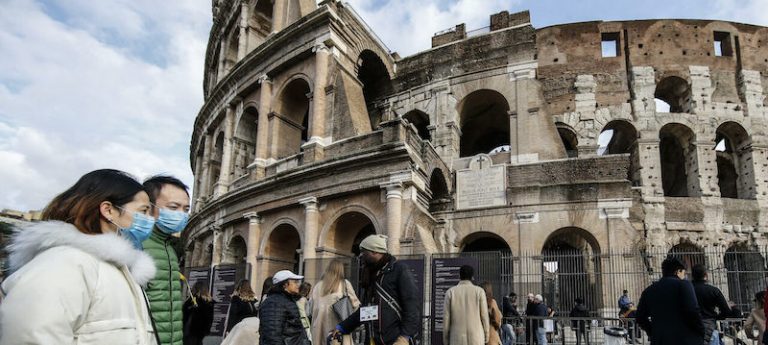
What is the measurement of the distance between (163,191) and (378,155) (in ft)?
33.7

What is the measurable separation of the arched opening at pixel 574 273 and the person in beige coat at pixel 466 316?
6.91 metres

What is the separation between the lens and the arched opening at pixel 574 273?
13484 mm

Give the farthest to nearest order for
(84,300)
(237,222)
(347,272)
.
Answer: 1. (237,222)
2. (347,272)
3. (84,300)

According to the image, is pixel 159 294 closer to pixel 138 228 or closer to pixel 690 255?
pixel 138 228

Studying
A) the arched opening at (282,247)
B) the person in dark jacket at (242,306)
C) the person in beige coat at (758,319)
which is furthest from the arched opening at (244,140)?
the person in beige coat at (758,319)

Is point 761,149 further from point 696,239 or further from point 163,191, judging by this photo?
point 163,191

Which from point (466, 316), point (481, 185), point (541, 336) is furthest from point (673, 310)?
point (481, 185)

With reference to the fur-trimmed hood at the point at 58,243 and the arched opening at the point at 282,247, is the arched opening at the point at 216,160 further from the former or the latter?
the fur-trimmed hood at the point at 58,243

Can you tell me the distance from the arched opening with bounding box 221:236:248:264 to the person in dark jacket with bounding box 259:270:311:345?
1382 cm

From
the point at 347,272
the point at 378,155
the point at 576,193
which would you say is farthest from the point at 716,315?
the point at 576,193

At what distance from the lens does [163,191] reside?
319 cm

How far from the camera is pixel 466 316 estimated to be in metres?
5.81

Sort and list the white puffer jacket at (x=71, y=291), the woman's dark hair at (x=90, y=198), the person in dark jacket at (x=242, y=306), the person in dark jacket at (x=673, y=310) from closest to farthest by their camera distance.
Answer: the white puffer jacket at (x=71, y=291), the woman's dark hair at (x=90, y=198), the person in dark jacket at (x=673, y=310), the person in dark jacket at (x=242, y=306)

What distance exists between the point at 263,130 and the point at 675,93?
14.8 m
